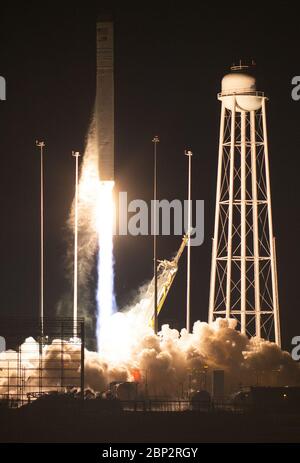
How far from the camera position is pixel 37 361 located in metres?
174

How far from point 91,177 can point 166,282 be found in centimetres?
732

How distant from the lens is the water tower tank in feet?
579

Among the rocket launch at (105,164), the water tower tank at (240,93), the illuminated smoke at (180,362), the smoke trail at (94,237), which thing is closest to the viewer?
the rocket launch at (105,164)

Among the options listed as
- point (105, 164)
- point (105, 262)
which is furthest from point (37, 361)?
point (105, 164)

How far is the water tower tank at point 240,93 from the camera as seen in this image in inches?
6954

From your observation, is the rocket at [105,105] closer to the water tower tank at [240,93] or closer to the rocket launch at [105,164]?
the rocket launch at [105,164]

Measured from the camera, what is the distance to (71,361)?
560 ft

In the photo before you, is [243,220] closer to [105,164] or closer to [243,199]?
[243,199]

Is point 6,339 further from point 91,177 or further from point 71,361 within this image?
point 91,177

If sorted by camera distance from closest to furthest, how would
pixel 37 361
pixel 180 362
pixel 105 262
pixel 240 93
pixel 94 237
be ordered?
pixel 37 361, pixel 180 362, pixel 240 93, pixel 105 262, pixel 94 237

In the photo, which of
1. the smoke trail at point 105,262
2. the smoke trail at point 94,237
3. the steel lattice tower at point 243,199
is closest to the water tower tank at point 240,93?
the steel lattice tower at point 243,199

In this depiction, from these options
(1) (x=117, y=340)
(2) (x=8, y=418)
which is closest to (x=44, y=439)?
(2) (x=8, y=418)

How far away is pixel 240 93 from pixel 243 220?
6921mm

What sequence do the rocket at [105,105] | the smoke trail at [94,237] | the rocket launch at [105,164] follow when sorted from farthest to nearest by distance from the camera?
the smoke trail at [94,237], the rocket launch at [105,164], the rocket at [105,105]
